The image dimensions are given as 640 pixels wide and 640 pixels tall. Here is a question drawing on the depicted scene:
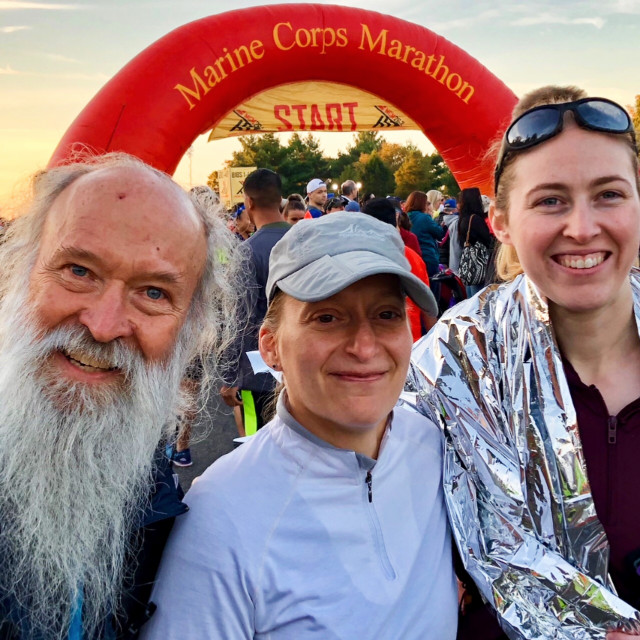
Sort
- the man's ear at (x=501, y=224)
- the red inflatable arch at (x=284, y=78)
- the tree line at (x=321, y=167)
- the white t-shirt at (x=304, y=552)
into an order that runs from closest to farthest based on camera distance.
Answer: the white t-shirt at (x=304, y=552) < the man's ear at (x=501, y=224) < the red inflatable arch at (x=284, y=78) < the tree line at (x=321, y=167)

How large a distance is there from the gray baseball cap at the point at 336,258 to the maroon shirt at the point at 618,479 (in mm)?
503

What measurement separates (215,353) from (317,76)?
483 centimetres

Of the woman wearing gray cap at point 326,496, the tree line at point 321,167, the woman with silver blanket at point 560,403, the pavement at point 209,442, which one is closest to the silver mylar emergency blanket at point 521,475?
the woman with silver blanket at point 560,403

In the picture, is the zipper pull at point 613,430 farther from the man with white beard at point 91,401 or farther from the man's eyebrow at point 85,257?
the man's eyebrow at point 85,257

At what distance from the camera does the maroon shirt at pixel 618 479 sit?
1.30m

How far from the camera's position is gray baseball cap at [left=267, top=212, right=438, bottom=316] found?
1139 millimetres

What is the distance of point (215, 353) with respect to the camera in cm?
196

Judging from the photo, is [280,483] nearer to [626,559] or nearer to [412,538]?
[412,538]

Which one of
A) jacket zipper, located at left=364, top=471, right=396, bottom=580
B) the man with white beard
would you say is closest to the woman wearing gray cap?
jacket zipper, located at left=364, top=471, right=396, bottom=580

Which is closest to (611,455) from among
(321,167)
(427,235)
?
(427,235)

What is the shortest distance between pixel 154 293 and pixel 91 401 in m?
0.26

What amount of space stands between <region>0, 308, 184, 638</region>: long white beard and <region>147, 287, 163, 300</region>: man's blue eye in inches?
5.1

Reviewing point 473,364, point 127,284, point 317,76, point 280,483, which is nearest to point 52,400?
point 127,284

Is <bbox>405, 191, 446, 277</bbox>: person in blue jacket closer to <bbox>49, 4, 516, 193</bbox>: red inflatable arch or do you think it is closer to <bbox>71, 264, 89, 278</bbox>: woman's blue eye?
<bbox>49, 4, 516, 193</bbox>: red inflatable arch
